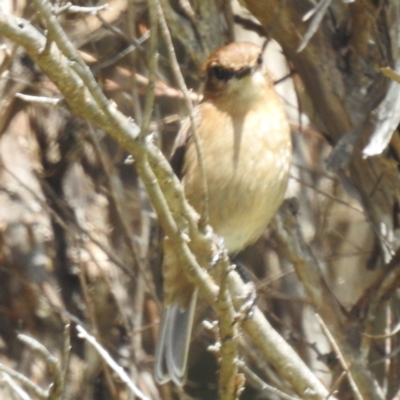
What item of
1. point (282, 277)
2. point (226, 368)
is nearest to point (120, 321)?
point (282, 277)

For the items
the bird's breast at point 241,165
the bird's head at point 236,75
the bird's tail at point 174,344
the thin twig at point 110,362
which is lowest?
the bird's tail at point 174,344

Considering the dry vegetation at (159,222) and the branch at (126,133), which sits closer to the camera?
the branch at (126,133)

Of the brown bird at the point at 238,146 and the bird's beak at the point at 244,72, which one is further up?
the bird's beak at the point at 244,72

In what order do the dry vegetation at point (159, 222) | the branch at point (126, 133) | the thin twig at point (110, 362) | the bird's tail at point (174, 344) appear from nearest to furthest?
the branch at point (126, 133) → the thin twig at point (110, 362) → the dry vegetation at point (159, 222) → the bird's tail at point (174, 344)

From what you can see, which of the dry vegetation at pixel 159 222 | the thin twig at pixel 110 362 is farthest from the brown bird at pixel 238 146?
the thin twig at pixel 110 362

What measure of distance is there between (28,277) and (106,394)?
2.42 ft

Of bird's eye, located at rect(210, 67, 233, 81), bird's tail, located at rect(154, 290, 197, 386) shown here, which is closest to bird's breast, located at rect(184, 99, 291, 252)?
bird's eye, located at rect(210, 67, 233, 81)

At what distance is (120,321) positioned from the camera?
4566 mm

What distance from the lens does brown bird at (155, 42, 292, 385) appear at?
375 cm

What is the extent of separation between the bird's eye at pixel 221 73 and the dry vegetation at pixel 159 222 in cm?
29

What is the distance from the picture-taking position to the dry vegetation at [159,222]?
12.1ft

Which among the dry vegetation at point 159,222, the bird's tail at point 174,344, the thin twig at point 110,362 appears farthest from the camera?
the bird's tail at point 174,344

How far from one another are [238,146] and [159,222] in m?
0.47

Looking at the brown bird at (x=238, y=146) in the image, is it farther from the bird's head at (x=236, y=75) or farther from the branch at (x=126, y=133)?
the branch at (x=126, y=133)
